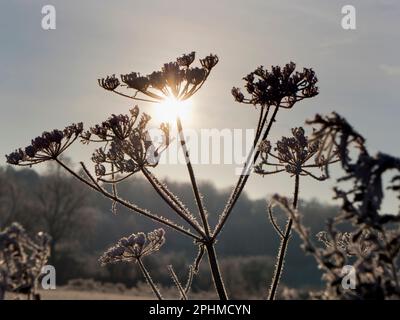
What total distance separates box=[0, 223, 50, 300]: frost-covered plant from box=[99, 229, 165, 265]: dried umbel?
A: 3.99 meters

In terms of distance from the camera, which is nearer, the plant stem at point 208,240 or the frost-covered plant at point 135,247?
the plant stem at point 208,240

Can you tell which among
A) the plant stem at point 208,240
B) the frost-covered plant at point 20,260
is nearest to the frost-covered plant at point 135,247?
the plant stem at point 208,240

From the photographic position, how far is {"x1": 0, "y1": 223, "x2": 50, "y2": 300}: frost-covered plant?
9.61ft

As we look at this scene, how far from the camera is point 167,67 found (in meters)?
6.93

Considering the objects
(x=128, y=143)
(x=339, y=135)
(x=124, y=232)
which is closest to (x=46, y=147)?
(x=128, y=143)

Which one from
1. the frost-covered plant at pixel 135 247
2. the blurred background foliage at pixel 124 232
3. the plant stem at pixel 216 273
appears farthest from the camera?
the blurred background foliage at pixel 124 232

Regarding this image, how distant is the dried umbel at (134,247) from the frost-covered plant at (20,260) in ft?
13.1

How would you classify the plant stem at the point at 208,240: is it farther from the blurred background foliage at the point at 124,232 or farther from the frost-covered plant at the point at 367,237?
the blurred background foliage at the point at 124,232

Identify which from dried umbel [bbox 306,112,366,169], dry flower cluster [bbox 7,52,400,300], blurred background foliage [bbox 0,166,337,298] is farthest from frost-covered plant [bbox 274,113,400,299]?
blurred background foliage [bbox 0,166,337,298]

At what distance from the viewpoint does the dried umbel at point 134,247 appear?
7.12 m

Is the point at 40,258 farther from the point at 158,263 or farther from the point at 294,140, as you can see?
the point at 158,263
